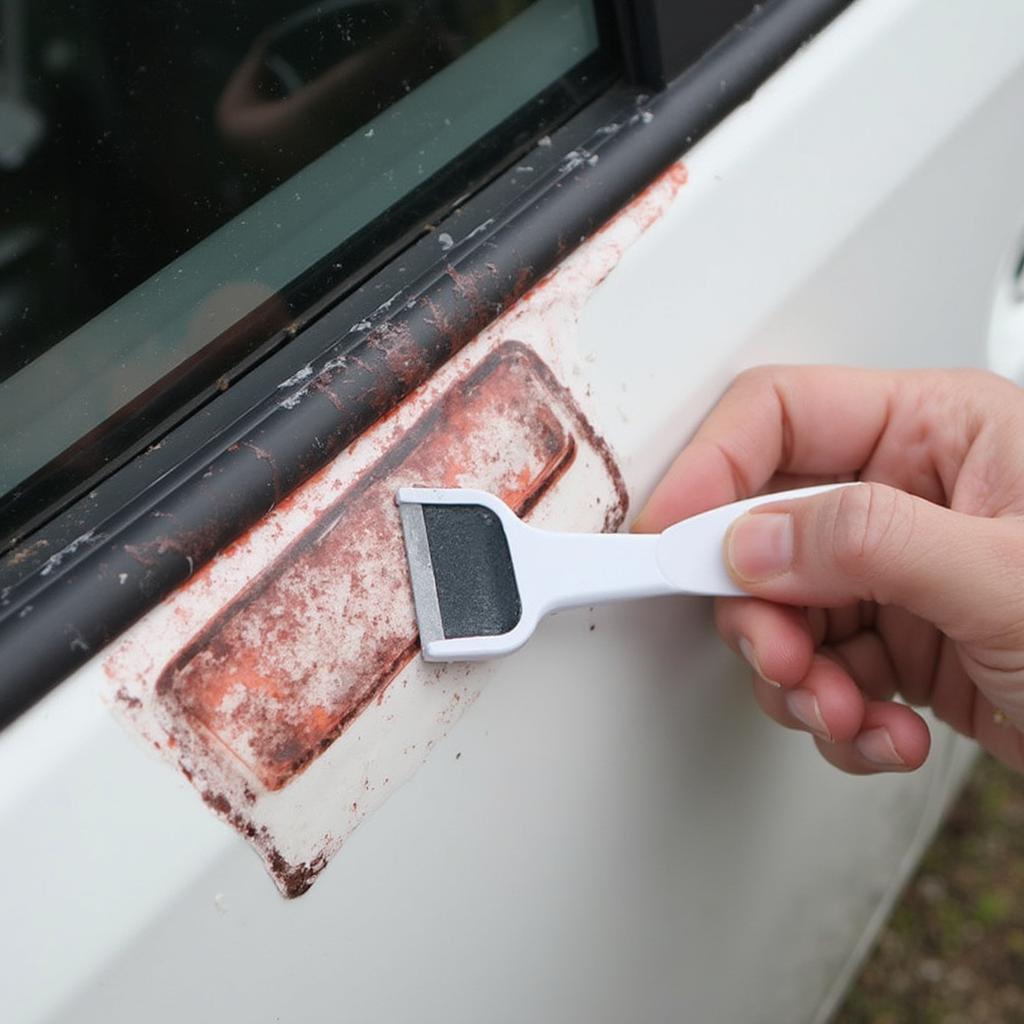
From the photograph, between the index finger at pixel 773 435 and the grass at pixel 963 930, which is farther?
the grass at pixel 963 930

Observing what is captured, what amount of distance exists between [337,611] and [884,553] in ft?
1.49

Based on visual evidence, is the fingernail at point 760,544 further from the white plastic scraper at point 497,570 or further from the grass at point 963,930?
the grass at point 963,930

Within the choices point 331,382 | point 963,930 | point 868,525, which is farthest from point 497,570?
point 963,930

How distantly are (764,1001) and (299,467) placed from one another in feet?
3.37

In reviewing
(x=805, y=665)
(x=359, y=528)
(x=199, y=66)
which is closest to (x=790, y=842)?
(x=805, y=665)

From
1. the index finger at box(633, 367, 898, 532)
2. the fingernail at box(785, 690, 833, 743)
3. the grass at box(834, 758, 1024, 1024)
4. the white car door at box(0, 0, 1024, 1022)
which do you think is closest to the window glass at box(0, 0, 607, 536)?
the white car door at box(0, 0, 1024, 1022)

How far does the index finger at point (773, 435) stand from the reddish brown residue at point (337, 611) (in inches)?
7.5

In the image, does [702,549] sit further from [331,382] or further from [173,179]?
[173,179]

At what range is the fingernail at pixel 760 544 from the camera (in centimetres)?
99

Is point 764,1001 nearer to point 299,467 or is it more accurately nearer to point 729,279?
point 729,279

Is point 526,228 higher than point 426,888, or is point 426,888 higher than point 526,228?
point 526,228

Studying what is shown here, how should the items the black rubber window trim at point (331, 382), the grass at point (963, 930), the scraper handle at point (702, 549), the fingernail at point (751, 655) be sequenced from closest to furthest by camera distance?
1. the black rubber window trim at point (331, 382)
2. the scraper handle at point (702, 549)
3. the fingernail at point (751, 655)
4. the grass at point (963, 930)

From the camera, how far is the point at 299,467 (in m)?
0.79

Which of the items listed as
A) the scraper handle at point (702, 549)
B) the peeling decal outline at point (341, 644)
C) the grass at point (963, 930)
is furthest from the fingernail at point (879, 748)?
the grass at point (963, 930)
